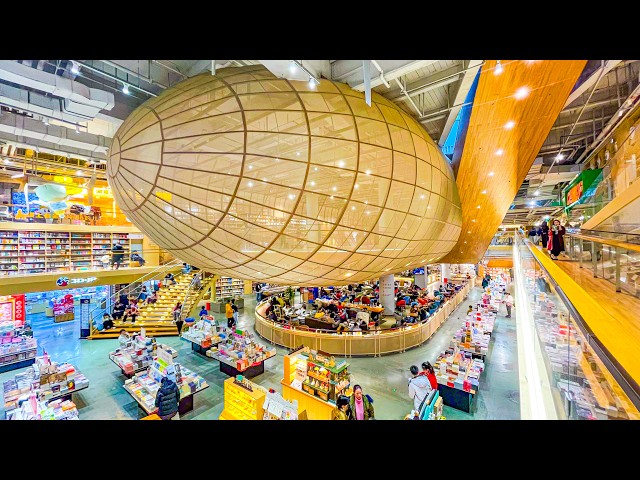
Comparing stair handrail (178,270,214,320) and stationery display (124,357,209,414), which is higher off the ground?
stair handrail (178,270,214,320)

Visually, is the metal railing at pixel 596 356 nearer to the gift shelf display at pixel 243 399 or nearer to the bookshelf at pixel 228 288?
the gift shelf display at pixel 243 399

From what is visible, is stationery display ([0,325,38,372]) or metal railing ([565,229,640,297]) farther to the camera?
stationery display ([0,325,38,372])

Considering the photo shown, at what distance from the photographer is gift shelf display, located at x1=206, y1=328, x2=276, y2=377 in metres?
7.77

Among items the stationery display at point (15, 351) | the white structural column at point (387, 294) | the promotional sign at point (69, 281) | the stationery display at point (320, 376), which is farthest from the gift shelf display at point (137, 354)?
the white structural column at point (387, 294)

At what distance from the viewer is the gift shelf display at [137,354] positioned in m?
7.48

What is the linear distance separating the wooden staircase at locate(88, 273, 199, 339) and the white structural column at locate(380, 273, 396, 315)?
9.30 m

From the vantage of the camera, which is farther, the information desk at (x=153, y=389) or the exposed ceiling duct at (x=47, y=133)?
the information desk at (x=153, y=389)

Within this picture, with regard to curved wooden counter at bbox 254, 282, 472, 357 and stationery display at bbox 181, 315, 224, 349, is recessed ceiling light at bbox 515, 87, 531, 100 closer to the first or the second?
curved wooden counter at bbox 254, 282, 472, 357

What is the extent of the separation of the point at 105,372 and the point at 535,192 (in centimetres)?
2214

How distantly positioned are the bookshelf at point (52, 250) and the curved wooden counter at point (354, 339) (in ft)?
28.1

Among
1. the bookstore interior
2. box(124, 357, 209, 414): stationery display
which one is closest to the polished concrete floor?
the bookstore interior

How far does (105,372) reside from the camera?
8.02 metres
